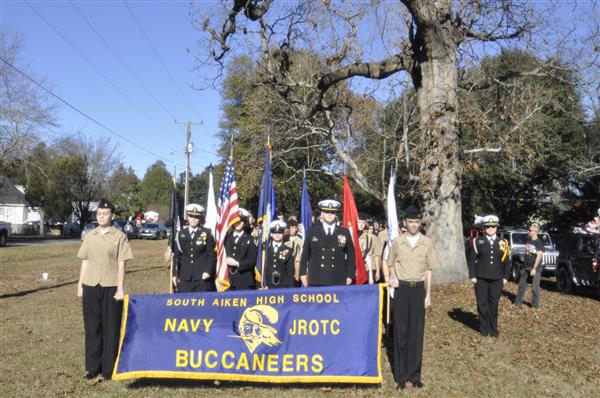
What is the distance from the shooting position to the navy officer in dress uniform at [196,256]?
927 centimetres

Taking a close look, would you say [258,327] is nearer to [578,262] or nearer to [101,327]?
[101,327]

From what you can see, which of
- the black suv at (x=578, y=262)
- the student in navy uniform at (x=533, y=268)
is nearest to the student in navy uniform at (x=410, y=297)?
the student in navy uniform at (x=533, y=268)

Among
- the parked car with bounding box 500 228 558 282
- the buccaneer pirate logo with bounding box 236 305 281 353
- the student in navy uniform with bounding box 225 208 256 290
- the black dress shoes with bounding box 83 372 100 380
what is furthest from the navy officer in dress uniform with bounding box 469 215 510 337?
the parked car with bounding box 500 228 558 282

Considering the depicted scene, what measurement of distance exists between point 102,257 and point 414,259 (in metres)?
3.58

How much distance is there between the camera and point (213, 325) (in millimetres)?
6969

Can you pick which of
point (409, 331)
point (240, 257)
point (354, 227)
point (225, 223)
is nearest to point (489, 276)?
point (354, 227)

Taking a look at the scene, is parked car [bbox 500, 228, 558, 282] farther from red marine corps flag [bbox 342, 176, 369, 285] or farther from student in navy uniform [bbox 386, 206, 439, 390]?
student in navy uniform [bbox 386, 206, 439, 390]

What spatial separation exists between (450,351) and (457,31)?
907 cm

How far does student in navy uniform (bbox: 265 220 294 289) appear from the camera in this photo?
999cm

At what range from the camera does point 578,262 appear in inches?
653

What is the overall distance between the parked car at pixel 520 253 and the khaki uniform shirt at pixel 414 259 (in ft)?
46.7

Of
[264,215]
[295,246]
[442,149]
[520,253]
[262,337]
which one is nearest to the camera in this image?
[262,337]

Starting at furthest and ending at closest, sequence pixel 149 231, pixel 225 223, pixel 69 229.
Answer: pixel 69 229 < pixel 149 231 < pixel 225 223

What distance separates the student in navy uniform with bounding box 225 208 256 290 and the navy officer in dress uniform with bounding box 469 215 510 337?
3.58 m
